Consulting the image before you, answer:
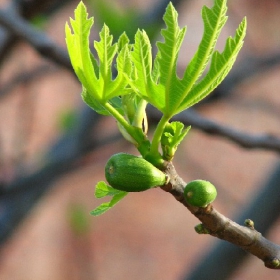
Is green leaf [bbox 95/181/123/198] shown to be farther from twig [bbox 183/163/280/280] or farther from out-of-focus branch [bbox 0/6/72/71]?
twig [bbox 183/163/280/280]

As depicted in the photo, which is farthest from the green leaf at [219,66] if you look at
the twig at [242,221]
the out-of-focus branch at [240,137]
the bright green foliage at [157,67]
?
the twig at [242,221]

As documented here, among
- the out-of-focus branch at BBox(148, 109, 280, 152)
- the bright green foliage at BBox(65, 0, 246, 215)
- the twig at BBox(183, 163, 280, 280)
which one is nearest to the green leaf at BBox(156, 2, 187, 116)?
the bright green foliage at BBox(65, 0, 246, 215)

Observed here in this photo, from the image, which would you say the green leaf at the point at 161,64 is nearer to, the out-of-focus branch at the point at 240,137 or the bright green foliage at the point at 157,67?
the bright green foliage at the point at 157,67

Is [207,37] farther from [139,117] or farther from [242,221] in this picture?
[242,221]

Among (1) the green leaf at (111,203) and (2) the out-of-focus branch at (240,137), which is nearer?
(1) the green leaf at (111,203)

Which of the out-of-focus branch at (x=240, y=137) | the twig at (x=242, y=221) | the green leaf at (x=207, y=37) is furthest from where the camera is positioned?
the twig at (x=242, y=221)

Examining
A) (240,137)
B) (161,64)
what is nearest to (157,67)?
(161,64)
